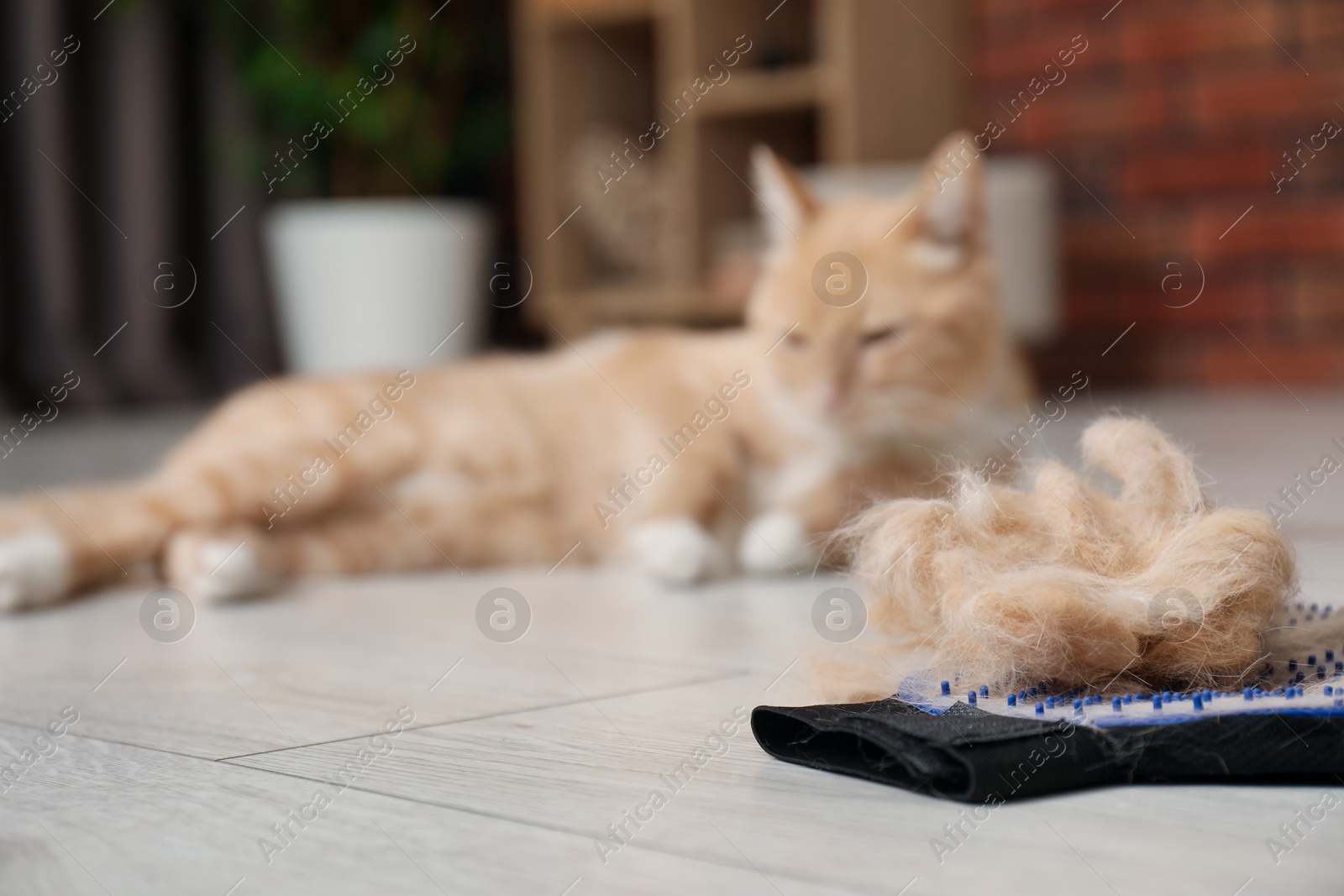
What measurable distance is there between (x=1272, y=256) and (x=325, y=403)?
3.00 metres

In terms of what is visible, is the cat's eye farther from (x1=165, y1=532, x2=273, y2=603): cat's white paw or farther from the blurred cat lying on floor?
(x1=165, y1=532, x2=273, y2=603): cat's white paw

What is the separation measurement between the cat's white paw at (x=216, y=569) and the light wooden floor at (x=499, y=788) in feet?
0.31

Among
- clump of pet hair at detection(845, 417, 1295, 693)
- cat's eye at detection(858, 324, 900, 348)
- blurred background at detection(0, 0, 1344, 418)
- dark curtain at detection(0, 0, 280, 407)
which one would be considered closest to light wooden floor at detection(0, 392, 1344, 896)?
clump of pet hair at detection(845, 417, 1295, 693)

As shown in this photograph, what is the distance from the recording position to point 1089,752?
0.73m

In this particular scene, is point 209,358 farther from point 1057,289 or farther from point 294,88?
point 1057,289

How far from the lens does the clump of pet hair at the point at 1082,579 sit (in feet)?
2.68

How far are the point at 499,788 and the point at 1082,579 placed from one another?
0.39m

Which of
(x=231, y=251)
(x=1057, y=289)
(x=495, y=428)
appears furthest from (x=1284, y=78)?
(x=231, y=251)

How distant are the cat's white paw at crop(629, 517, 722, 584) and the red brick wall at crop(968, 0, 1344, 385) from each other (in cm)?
275

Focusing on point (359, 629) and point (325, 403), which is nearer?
point (359, 629)

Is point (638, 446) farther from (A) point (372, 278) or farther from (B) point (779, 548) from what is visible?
(A) point (372, 278)

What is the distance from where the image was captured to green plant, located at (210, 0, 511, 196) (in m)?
3.82

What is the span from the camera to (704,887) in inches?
24.2

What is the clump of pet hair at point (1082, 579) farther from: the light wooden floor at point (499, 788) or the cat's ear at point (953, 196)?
the cat's ear at point (953, 196)
